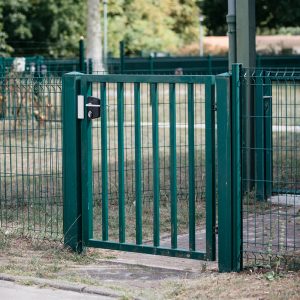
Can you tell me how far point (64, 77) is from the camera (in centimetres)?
833

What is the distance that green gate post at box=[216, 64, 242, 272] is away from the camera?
24.4 feet

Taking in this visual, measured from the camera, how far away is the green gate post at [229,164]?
743 centimetres

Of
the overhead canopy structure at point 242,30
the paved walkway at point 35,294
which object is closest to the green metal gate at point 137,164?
the paved walkway at point 35,294

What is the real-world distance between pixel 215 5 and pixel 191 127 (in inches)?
1191

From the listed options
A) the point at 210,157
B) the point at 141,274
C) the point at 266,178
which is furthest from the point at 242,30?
the point at 141,274

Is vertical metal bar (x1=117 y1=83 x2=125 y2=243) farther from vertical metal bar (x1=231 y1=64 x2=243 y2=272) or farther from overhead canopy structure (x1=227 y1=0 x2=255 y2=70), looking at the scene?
overhead canopy structure (x1=227 y1=0 x2=255 y2=70)

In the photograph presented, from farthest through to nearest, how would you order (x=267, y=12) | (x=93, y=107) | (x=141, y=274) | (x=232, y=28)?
(x=267, y=12) < (x=232, y=28) < (x=93, y=107) < (x=141, y=274)

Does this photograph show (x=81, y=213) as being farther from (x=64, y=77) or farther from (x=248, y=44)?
(x=248, y=44)

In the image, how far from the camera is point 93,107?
8.17 metres

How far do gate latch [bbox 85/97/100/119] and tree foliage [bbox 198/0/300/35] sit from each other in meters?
24.9

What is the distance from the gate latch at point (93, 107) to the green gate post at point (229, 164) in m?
1.26

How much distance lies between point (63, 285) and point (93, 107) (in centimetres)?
174

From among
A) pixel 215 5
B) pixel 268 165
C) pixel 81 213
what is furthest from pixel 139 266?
pixel 215 5

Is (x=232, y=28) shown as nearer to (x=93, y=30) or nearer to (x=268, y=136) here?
(x=268, y=136)
